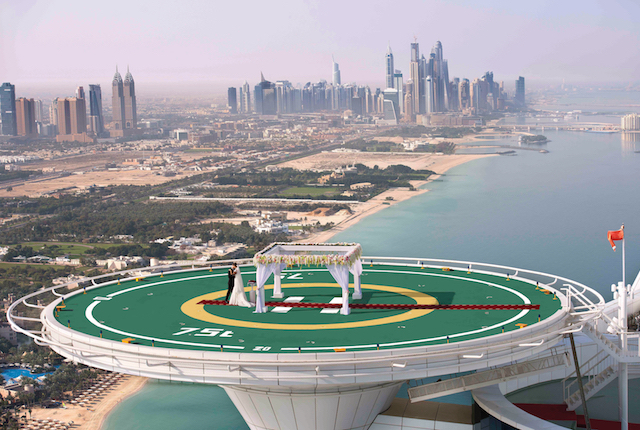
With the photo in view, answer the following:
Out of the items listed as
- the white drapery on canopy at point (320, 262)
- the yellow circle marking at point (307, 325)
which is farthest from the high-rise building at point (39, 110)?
the white drapery on canopy at point (320, 262)

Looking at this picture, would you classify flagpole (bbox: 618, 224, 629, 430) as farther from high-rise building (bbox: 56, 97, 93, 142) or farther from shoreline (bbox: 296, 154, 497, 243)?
high-rise building (bbox: 56, 97, 93, 142)

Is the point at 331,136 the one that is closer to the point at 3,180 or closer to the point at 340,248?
the point at 3,180

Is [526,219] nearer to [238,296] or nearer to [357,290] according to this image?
[357,290]

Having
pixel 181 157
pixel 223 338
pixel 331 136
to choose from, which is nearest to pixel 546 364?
pixel 223 338

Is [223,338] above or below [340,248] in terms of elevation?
below

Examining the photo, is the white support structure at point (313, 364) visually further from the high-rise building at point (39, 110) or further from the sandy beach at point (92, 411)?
the high-rise building at point (39, 110)
